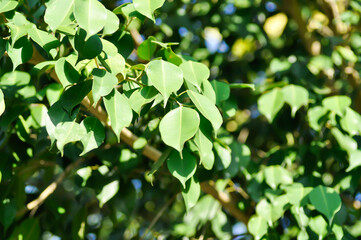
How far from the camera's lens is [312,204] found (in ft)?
4.15

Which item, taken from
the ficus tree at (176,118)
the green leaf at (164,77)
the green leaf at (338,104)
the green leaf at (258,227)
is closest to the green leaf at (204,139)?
the ficus tree at (176,118)

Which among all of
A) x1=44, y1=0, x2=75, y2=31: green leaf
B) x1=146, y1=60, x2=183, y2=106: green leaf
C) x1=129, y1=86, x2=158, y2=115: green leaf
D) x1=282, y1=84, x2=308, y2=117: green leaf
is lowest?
x1=282, y1=84, x2=308, y2=117: green leaf

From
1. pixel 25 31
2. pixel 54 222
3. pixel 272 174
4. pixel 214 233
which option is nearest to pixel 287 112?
pixel 272 174

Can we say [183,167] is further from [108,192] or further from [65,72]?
[108,192]

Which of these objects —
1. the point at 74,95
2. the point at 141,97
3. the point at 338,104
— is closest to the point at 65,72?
the point at 74,95

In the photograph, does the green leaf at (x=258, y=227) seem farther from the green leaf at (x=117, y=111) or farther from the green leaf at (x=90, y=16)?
the green leaf at (x=90, y=16)

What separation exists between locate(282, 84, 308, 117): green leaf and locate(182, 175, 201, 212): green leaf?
53 centimetres

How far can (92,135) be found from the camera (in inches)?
41.3

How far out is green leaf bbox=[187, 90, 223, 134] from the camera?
1.00m

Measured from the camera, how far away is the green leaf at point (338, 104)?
146 cm

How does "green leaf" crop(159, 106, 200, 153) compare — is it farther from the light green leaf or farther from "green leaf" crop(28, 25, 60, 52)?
the light green leaf

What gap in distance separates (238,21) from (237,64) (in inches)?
8.1

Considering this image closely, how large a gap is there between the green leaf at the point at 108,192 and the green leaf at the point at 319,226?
22.5 inches

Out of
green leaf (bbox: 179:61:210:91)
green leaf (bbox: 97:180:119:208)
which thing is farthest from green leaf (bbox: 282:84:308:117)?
green leaf (bbox: 97:180:119:208)
